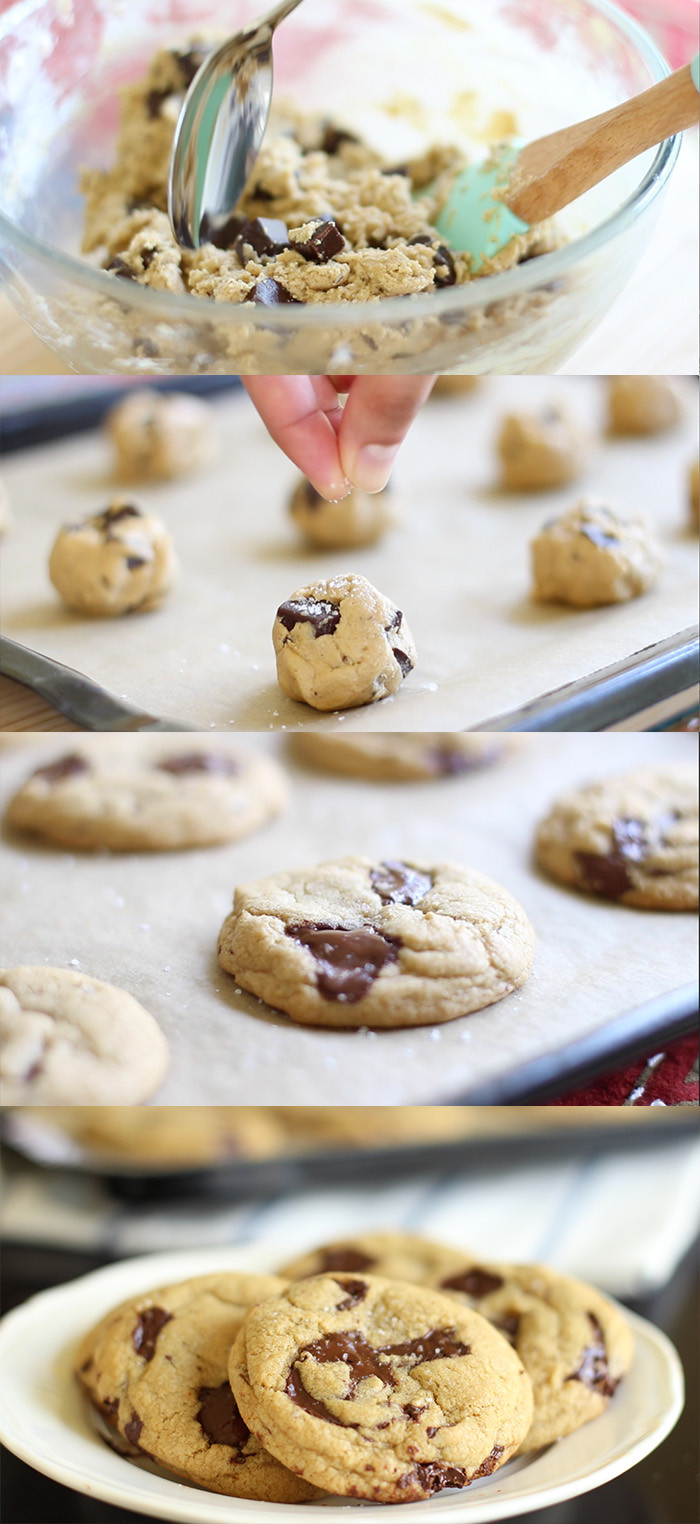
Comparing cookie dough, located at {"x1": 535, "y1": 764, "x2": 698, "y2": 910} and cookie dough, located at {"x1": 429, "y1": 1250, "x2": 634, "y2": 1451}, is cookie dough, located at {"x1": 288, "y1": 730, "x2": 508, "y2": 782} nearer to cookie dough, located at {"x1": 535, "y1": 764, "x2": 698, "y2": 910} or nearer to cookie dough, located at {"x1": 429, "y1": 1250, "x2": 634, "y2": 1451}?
cookie dough, located at {"x1": 535, "y1": 764, "x2": 698, "y2": 910}

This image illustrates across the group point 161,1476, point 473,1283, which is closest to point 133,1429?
point 161,1476

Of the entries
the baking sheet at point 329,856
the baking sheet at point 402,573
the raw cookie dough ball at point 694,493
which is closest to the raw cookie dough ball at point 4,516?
the baking sheet at point 402,573

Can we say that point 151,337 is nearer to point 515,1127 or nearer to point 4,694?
point 4,694

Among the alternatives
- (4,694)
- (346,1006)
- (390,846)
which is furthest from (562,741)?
(4,694)

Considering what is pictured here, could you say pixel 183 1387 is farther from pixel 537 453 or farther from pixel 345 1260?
pixel 537 453

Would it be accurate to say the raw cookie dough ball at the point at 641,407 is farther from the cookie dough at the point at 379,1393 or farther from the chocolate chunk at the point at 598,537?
the cookie dough at the point at 379,1393

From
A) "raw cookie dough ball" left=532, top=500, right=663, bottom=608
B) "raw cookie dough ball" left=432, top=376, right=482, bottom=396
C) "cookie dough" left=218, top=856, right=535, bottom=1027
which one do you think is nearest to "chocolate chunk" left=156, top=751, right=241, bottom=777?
"cookie dough" left=218, top=856, right=535, bottom=1027

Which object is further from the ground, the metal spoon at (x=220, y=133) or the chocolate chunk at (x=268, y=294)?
the metal spoon at (x=220, y=133)

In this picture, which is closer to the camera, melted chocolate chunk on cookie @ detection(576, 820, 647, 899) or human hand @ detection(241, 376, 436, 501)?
human hand @ detection(241, 376, 436, 501)
